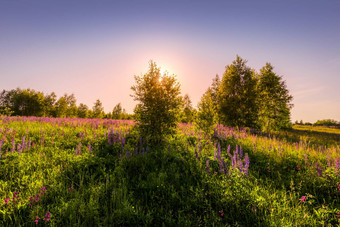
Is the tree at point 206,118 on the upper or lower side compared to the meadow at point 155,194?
upper

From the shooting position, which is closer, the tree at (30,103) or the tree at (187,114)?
the tree at (187,114)

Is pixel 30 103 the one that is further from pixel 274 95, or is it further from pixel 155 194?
pixel 274 95

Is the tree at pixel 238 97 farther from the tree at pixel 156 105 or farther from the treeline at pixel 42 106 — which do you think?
the treeline at pixel 42 106

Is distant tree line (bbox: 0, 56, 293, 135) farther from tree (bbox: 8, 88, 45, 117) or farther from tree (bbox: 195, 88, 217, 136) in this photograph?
tree (bbox: 8, 88, 45, 117)

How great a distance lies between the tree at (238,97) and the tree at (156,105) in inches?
435

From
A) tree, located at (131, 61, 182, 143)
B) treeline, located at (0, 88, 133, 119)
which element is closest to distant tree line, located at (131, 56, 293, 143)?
tree, located at (131, 61, 182, 143)

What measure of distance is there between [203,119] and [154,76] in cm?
382

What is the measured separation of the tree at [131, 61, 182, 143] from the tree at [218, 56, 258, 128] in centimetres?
1104

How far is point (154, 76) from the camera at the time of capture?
7.86 meters

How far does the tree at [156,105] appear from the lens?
7.40m

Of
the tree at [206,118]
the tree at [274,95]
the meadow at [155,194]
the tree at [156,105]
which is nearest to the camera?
the meadow at [155,194]

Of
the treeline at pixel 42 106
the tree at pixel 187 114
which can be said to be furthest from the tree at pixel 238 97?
the treeline at pixel 42 106

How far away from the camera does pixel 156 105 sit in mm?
7531

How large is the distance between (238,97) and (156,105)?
12381mm
